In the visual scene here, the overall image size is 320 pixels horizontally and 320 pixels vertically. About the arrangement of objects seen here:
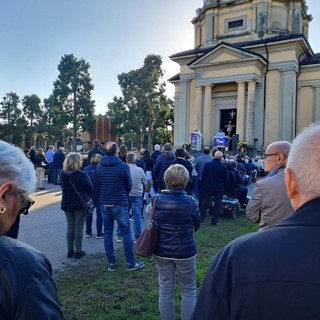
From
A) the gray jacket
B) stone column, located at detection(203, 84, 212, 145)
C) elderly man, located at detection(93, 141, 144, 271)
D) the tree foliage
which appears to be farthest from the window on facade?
the gray jacket

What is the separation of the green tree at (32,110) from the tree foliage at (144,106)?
19.4 m

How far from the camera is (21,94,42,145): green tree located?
2304 inches

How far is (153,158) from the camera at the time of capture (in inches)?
457

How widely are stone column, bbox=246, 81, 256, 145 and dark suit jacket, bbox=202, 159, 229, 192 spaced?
19432mm

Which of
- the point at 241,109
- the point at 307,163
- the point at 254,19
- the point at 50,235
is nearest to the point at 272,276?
the point at 307,163

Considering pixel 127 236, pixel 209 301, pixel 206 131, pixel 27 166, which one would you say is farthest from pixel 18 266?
pixel 206 131

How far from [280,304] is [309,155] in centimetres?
67

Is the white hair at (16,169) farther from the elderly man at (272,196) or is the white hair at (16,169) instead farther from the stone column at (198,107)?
the stone column at (198,107)

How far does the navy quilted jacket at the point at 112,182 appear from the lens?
5.60 metres

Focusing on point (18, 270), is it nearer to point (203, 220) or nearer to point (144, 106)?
point (203, 220)

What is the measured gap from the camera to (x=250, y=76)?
26.9 metres

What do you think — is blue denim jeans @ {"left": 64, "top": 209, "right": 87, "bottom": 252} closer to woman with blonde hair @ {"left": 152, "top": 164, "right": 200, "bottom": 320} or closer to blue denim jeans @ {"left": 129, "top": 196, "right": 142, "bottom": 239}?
blue denim jeans @ {"left": 129, "top": 196, "right": 142, "bottom": 239}

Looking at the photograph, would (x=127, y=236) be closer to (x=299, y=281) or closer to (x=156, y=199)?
(x=156, y=199)

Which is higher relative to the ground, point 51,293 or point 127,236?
point 51,293
